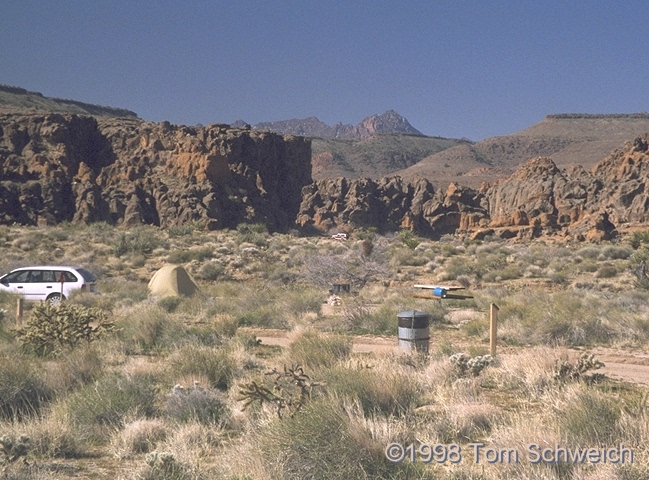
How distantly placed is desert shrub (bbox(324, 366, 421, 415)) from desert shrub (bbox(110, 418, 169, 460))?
1.88 meters

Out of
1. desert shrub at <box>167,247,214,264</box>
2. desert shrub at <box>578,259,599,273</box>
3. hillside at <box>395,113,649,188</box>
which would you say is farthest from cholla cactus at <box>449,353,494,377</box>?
hillside at <box>395,113,649,188</box>

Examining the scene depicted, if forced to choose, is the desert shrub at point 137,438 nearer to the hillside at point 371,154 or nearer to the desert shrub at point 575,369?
the desert shrub at point 575,369

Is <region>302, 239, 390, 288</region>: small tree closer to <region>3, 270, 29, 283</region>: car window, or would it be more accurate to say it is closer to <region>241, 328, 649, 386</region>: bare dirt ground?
<region>241, 328, 649, 386</region>: bare dirt ground

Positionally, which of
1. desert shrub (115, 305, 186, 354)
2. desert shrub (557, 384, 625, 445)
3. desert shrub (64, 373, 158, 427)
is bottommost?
desert shrub (115, 305, 186, 354)

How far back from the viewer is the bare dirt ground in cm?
1145

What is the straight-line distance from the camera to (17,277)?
73.8ft

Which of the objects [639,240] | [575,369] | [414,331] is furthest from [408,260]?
[575,369]

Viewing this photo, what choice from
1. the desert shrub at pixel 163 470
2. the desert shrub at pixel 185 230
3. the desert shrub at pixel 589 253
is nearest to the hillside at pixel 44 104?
the desert shrub at pixel 185 230

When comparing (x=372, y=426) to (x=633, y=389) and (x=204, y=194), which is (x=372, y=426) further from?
(x=204, y=194)

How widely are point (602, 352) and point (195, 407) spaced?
30.0ft

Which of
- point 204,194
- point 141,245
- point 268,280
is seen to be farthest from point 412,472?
point 204,194

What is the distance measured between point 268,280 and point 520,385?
2218 cm

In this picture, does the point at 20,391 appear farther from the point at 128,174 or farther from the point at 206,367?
the point at 128,174

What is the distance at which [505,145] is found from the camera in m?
156
